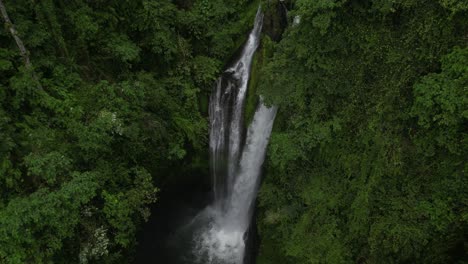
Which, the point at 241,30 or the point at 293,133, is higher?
the point at 241,30

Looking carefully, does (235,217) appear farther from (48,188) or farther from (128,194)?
(48,188)

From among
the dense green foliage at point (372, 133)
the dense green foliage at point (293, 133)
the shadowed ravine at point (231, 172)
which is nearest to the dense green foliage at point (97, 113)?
the dense green foliage at point (293, 133)

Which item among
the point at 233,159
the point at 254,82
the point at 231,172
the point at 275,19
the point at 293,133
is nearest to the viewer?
the point at 293,133

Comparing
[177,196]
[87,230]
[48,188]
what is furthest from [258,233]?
[48,188]

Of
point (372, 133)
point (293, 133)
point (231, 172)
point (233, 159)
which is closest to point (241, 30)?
point (233, 159)

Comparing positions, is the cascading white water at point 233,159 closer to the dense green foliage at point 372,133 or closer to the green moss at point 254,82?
the green moss at point 254,82

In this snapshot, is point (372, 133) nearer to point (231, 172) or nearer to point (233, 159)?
point (233, 159)
